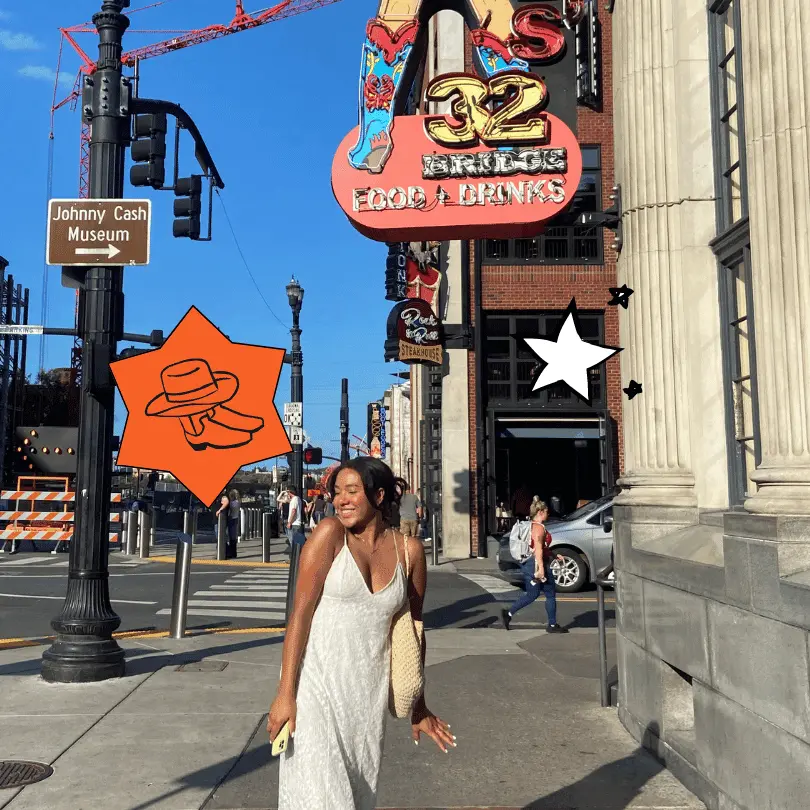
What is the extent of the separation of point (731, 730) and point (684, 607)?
3.14 feet

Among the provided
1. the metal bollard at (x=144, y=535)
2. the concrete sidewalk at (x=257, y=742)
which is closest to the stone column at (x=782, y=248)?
the concrete sidewalk at (x=257, y=742)

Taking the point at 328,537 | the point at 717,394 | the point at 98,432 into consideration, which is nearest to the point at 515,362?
the point at 98,432

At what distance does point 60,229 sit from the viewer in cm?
902

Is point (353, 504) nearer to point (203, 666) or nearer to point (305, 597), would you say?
point (305, 597)

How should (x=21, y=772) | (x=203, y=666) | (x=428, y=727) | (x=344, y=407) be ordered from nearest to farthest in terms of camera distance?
(x=428, y=727) → (x=21, y=772) → (x=203, y=666) → (x=344, y=407)

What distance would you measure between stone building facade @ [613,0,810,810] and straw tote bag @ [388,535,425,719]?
65.2 inches

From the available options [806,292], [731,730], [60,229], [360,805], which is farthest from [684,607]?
[60,229]

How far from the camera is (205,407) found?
23.9 ft

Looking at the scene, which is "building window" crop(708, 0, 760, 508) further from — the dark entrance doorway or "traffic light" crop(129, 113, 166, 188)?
the dark entrance doorway

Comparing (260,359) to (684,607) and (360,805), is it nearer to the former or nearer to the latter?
(684,607)

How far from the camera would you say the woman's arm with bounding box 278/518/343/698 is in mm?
3531

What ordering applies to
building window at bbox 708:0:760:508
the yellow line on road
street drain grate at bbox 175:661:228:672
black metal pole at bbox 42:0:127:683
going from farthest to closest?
the yellow line on road → street drain grate at bbox 175:661:228:672 → black metal pole at bbox 42:0:127:683 → building window at bbox 708:0:760:508

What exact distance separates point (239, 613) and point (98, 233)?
6.87 meters

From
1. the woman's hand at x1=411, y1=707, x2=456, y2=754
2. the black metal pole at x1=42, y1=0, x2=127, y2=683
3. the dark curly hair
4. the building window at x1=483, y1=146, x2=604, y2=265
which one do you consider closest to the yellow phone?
the woman's hand at x1=411, y1=707, x2=456, y2=754
